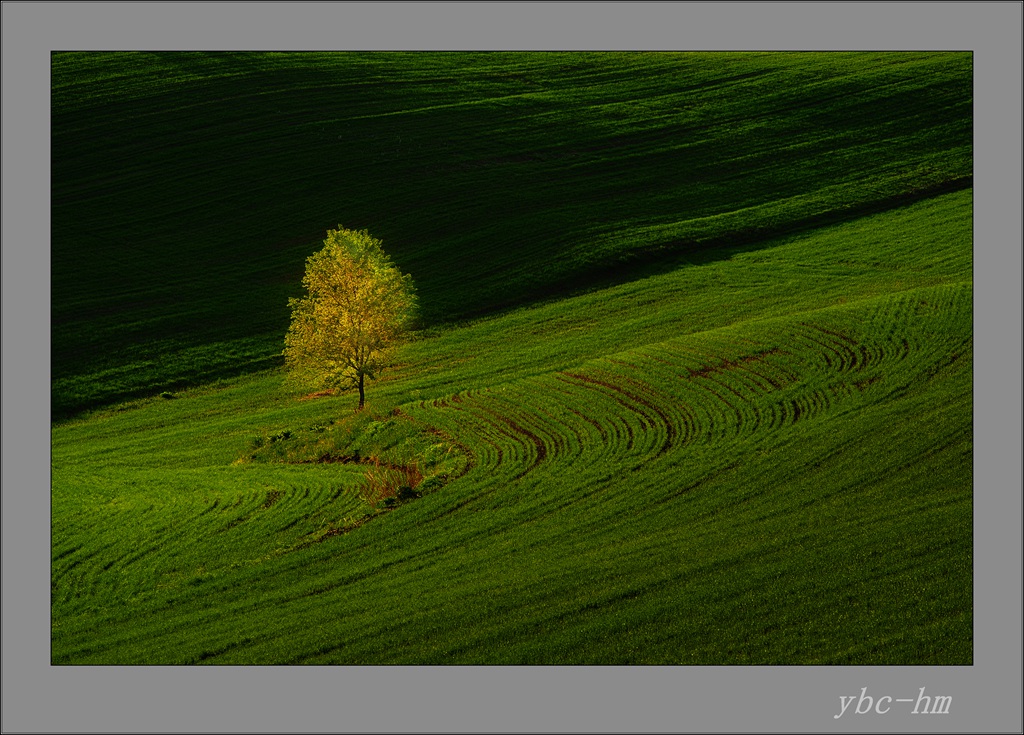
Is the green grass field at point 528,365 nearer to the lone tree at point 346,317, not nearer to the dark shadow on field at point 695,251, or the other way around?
the dark shadow on field at point 695,251

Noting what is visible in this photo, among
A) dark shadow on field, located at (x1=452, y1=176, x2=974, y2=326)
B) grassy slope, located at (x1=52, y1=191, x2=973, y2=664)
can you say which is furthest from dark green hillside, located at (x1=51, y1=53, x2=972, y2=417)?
grassy slope, located at (x1=52, y1=191, x2=973, y2=664)

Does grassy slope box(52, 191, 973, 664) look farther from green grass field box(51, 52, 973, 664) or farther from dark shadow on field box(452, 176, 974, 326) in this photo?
dark shadow on field box(452, 176, 974, 326)

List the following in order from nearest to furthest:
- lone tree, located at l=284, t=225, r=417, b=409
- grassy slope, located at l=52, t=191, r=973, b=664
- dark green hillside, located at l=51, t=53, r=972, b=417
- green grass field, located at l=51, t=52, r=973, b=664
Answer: grassy slope, located at l=52, t=191, r=973, b=664 → green grass field, located at l=51, t=52, r=973, b=664 → lone tree, located at l=284, t=225, r=417, b=409 → dark green hillside, located at l=51, t=53, r=972, b=417

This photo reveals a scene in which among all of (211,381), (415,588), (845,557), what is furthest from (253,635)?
(211,381)

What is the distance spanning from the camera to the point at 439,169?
65.8 meters

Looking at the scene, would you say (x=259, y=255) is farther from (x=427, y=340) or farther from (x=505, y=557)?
(x=505, y=557)

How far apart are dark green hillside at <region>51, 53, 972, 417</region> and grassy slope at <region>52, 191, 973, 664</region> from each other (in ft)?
31.5

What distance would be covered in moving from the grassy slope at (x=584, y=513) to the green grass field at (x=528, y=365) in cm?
13

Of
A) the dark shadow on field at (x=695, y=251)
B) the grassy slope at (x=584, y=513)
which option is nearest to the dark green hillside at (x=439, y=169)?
the dark shadow on field at (x=695, y=251)

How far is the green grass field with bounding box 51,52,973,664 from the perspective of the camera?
80.3 ft

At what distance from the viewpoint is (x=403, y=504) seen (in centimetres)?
3053

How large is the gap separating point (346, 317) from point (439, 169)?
2968 cm

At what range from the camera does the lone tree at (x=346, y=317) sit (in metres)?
38.2

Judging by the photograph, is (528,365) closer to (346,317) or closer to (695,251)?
(346,317)
